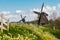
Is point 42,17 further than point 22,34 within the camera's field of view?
Yes

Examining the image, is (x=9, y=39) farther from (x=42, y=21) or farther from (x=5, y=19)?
(x=42, y=21)

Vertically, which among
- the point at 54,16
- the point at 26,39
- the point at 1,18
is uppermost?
the point at 1,18

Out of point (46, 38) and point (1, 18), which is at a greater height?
point (1, 18)

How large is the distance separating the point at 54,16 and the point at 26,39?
68.0 m

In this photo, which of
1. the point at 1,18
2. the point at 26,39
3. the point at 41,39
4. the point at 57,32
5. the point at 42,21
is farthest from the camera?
the point at 42,21

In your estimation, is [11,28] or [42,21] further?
[42,21]

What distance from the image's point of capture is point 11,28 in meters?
21.8

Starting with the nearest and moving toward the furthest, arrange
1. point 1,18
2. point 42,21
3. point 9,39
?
point 9,39
point 1,18
point 42,21

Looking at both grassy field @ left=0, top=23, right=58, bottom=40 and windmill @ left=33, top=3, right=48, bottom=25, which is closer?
grassy field @ left=0, top=23, right=58, bottom=40

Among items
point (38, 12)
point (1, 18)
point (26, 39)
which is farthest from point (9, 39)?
point (38, 12)

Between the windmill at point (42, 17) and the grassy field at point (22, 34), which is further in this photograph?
the windmill at point (42, 17)

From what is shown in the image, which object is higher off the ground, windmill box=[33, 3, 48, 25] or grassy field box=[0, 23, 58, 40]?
grassy field box=[0, 23, 58, 40]

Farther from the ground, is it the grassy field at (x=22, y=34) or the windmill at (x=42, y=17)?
the grassy field at (x=22, y=34)

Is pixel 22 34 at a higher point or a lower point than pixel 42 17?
higher
